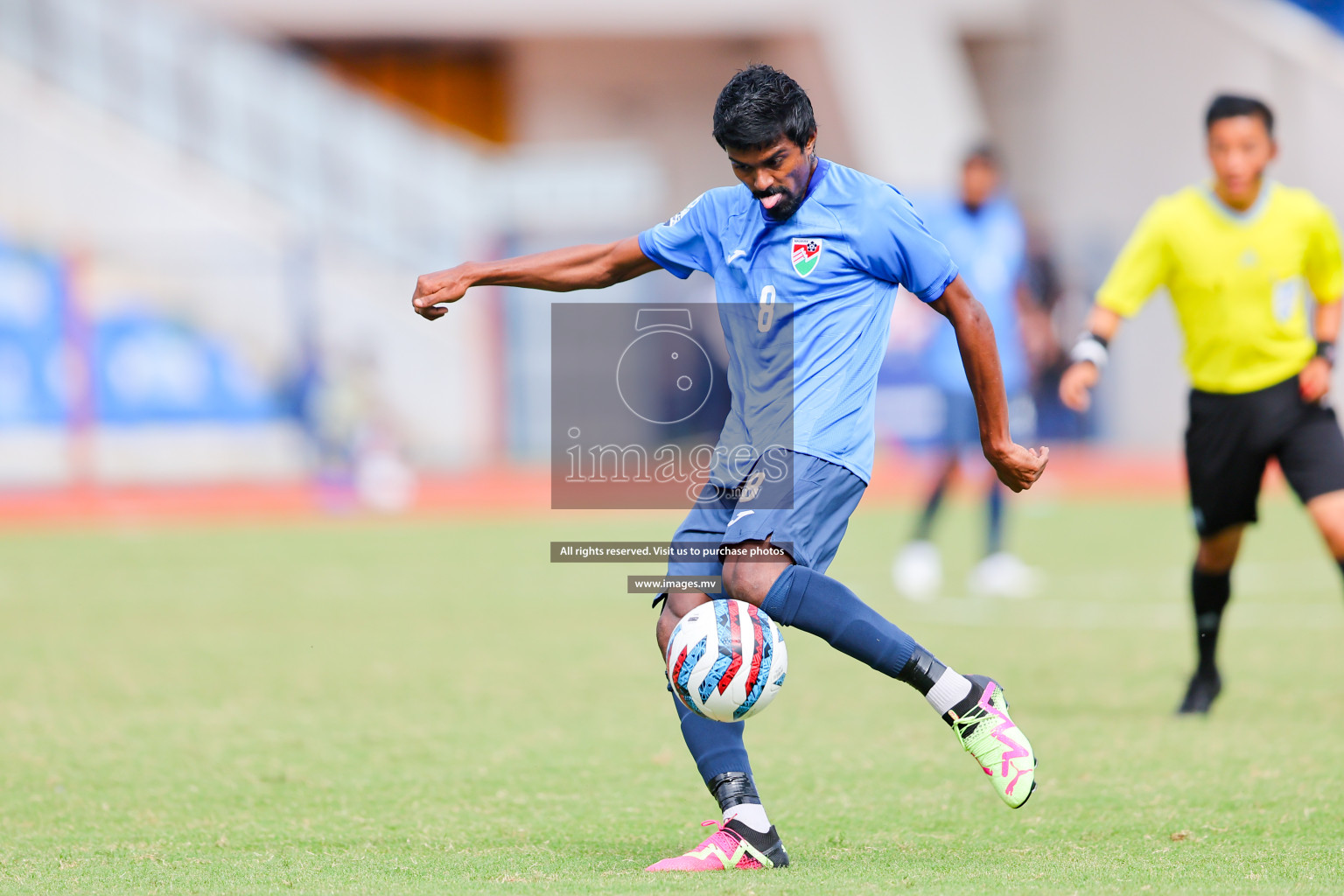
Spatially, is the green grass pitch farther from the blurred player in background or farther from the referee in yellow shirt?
the referee in yellow shirt

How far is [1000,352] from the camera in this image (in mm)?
10297

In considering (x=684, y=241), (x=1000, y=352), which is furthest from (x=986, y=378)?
(x=1000, y=352)

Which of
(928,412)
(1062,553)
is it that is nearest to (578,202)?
(928,412)

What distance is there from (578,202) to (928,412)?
20.4 ft

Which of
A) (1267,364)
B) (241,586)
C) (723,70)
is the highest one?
(723,70)

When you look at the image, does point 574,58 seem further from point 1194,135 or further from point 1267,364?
point 1267,364

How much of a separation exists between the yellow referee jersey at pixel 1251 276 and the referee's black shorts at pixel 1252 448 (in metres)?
0.07

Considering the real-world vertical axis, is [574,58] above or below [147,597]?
above

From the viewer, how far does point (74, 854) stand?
4547mm

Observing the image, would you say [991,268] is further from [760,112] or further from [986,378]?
[760,112]

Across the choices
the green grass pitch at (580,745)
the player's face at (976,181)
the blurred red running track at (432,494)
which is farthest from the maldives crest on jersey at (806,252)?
the blurred red running track at (432,494)

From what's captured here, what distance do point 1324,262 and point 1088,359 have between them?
0.99 m

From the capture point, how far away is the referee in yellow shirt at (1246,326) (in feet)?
20.1
